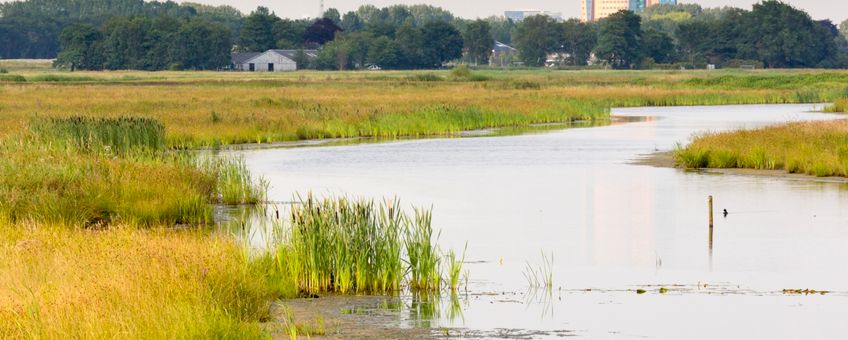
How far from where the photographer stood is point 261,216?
2530 centimetres

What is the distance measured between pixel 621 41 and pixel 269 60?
159ft

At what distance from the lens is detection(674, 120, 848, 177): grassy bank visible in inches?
1367

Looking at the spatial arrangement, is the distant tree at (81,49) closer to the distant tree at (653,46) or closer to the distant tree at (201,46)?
the distant tree at (201,46)

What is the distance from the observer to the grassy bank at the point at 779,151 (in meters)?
34.7

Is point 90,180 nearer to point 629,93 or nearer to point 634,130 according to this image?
point 634,130

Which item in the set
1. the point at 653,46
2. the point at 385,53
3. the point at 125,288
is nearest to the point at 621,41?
the point at 653,46

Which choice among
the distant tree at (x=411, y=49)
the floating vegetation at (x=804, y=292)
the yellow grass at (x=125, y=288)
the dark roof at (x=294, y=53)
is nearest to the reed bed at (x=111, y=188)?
the yellow grass at (x=125, y=288)

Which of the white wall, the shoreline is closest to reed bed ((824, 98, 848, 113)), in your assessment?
the shoreline

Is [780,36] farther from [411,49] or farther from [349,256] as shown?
[349,256]

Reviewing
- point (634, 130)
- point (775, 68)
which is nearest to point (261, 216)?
point (634, 130)

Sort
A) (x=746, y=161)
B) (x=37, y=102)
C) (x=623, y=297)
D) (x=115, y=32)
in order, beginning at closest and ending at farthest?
(x=623, y=297) < (x=746, y=161) < (x=37, y=102) < (x=115, y=32)

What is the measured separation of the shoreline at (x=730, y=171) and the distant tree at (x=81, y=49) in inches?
5506

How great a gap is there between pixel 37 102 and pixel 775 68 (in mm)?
145250

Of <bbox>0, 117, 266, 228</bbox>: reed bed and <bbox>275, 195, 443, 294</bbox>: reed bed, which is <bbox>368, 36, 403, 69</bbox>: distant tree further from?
<bbox>275, 195, 443, 294</bbox>: reed bed
